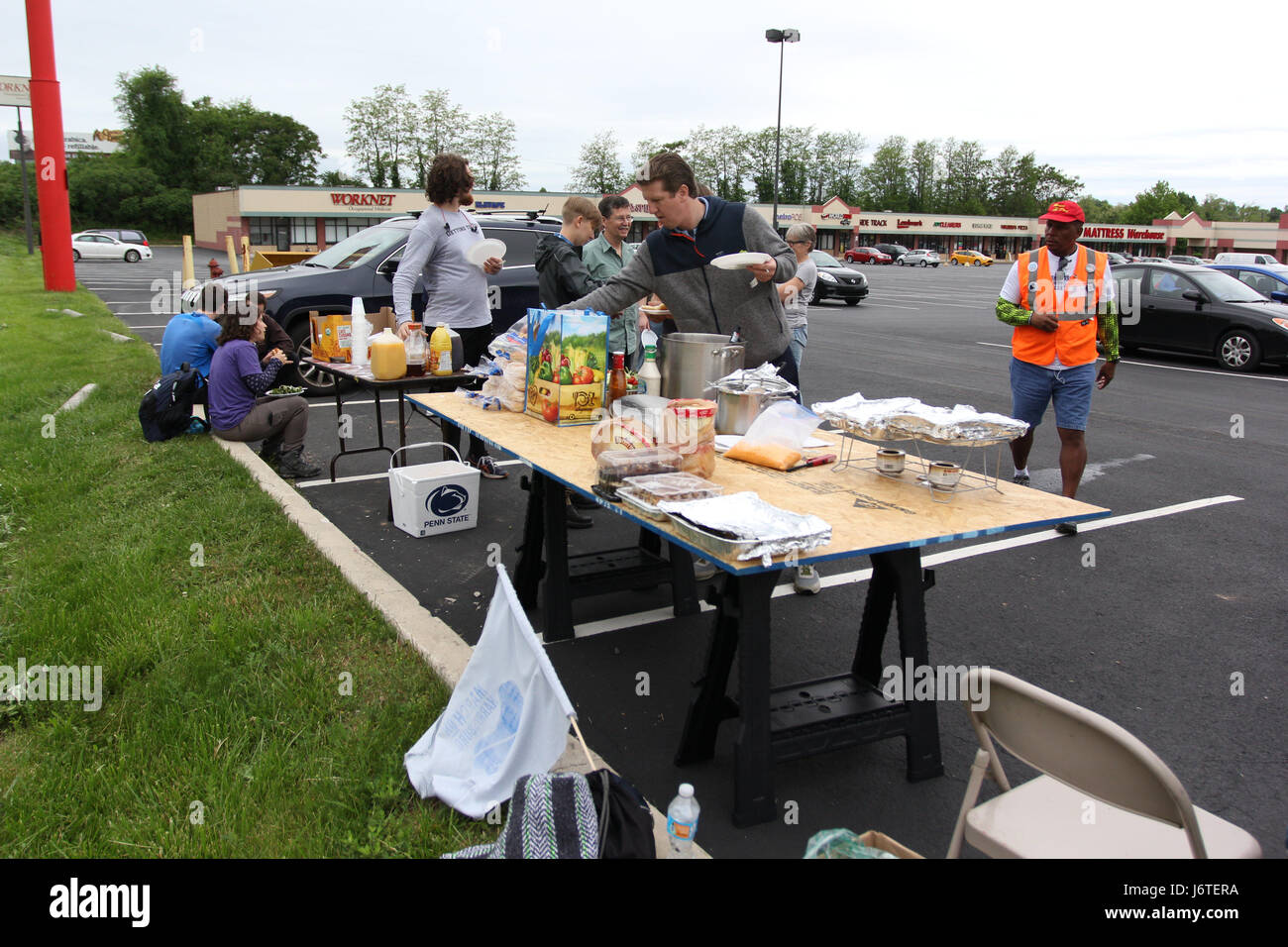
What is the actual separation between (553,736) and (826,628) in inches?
86.3

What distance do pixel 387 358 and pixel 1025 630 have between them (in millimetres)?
4270

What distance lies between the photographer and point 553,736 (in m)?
2.56

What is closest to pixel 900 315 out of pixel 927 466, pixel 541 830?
pixel 927 466

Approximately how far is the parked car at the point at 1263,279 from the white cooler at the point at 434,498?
15.4 metres

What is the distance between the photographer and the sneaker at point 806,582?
15.7 ft

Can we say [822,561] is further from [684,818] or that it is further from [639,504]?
[684,818]

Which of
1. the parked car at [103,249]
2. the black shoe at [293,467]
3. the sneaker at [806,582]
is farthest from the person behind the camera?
the parked car at [103,249]

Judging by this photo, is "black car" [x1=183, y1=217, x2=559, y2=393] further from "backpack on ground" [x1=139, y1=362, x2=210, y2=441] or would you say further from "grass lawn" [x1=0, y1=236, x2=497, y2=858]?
"grass lawn" [x1=0, y1=236, x2=497, y2=858]

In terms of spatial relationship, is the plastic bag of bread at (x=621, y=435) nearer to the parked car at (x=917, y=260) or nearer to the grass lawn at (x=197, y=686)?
the grass lawn at (x=197, y=686)

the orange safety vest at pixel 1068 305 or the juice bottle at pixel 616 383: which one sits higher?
the orange safety vest at pixel 1068 305

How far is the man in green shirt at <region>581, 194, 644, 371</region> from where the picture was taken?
19.8 ft

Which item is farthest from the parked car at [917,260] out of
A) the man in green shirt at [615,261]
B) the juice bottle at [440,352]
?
the juice bottle at [440,352]

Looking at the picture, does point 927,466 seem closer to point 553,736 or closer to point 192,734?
point 553,736

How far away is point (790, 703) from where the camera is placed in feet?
10.4
